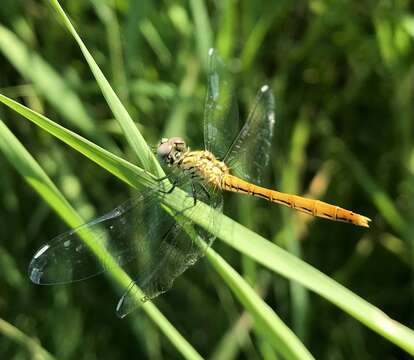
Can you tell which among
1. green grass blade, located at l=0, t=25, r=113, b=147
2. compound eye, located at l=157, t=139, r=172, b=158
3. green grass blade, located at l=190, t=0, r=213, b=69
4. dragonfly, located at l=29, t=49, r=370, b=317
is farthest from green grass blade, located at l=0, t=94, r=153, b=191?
green grass blade, located at l=190, t=0, r=213, b=69

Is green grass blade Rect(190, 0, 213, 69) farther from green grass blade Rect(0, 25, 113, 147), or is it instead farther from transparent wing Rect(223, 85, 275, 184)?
green grass blade Rect(0, 25, 113, 147)

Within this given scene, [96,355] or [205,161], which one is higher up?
[205,161]

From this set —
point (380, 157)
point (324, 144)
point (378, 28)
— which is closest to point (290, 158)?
point (324, 144)

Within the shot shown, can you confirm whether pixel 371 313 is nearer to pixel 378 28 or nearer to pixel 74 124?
pixel 74 124

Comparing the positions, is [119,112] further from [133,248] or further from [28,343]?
[28,343]

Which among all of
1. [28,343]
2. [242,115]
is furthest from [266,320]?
[242,115]

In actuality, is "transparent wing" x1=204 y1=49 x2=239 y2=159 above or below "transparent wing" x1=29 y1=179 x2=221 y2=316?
above
